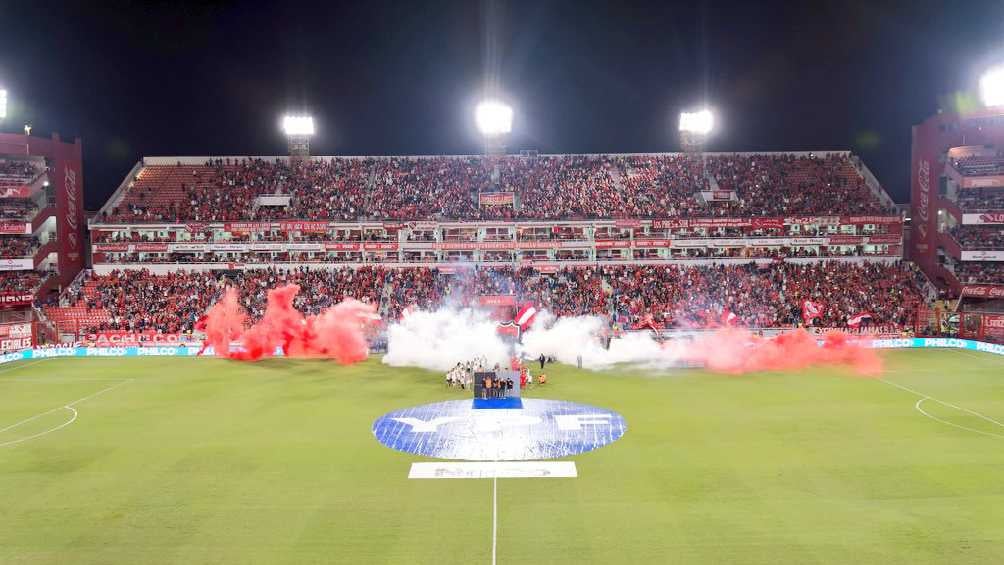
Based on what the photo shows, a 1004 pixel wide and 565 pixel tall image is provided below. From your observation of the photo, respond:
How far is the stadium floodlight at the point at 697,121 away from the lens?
61656mm

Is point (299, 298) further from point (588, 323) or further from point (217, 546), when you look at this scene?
point (217, 546)

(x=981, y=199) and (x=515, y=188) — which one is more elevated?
(x=515, y=188)

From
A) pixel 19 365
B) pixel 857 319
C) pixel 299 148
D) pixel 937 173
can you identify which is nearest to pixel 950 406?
pixel 857 319

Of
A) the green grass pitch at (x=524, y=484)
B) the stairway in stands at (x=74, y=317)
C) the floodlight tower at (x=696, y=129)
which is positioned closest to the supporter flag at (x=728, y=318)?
the green grass pitch at (x=524, y=484)

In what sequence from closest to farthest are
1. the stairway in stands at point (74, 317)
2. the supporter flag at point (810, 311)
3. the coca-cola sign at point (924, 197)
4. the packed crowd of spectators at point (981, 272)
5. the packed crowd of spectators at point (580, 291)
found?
the supporter flag at point (810, 311), the stairway in stands at point (74, 317), the packed crowd of spectators at point (580, 291), the packed crowd of spectators at point (981, 272), the coca-cola sign at point (924, 197)

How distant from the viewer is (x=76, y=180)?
5578 cm

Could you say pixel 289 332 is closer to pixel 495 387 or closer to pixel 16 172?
pixel 495 387

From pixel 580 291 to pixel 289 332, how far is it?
22.1 m

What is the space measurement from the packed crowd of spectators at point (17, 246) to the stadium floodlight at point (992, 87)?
74.6m

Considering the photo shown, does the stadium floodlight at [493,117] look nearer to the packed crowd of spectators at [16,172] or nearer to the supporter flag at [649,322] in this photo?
the supporter flag at [649,322]

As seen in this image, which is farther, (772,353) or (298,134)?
(298,134)

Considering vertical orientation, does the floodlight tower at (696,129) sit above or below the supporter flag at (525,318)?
above

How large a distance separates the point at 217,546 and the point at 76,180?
175 ft

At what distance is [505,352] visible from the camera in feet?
116
